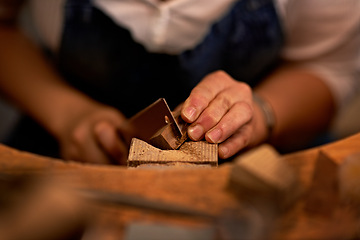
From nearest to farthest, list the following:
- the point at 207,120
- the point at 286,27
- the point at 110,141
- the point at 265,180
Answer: the point at 265,180 < the point at 207,120 < the point at 110,141 < the point at 286,27

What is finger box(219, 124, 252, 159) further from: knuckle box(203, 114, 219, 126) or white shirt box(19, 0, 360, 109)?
white shirt box(19, 0, 360, 109)

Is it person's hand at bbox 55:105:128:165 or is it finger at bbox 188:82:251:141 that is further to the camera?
person's hand at bbox 55:105:128:165

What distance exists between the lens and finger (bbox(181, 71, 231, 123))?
0.36 metres

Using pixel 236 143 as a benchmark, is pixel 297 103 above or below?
below

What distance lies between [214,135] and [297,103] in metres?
0.40

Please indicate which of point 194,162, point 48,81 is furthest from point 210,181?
point 48,81

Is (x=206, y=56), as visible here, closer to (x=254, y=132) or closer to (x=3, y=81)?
(x=254, y=132)

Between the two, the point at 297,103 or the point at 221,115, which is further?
the point at 297,103

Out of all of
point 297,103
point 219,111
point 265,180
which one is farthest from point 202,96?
point 297,103

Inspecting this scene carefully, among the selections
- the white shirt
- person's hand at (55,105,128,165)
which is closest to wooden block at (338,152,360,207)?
person's hand at (55,105,128,165)

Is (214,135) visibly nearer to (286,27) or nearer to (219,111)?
(219,111)

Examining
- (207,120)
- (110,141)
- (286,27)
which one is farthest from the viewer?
(286,27)

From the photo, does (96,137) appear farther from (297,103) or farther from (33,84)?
(297,103)

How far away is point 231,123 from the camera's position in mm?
373
